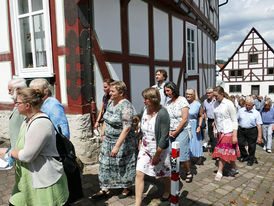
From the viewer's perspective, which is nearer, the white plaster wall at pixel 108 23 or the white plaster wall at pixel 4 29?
the white plaster wall at pixel 108 23

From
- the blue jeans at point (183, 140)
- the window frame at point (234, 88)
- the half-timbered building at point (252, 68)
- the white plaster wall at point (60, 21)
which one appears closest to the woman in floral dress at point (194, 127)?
the blue jeans at point (183, 140)

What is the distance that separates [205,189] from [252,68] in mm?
29061

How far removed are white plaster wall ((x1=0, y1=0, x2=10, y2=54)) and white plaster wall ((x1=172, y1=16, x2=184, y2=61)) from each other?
5.39 m

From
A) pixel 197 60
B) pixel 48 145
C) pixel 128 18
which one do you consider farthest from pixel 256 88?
pixel 48 145

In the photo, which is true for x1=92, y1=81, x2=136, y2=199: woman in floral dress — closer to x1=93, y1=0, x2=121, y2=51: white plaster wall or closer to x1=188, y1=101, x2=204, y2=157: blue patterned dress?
x1=188, y1=101, x2=204, y2=157: blue patterned dress

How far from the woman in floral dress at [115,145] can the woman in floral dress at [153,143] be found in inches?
10.4

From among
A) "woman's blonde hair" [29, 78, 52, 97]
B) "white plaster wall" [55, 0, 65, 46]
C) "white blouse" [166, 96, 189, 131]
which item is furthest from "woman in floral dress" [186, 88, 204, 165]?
"woman's blonde hair" [29, 78, 52, 97]

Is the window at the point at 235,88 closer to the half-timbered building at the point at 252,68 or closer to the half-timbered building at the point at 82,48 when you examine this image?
the half-timbered building at the point at 252,68

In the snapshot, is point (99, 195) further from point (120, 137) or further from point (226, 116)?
point (226, 116)

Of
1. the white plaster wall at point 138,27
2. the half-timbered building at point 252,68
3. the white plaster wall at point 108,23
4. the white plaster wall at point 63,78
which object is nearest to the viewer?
the white plaster wall at point 63,78

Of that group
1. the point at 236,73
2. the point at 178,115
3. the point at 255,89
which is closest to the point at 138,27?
the point at 178,115

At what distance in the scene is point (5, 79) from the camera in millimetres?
5938

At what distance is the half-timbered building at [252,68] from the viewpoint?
2748 centimetres

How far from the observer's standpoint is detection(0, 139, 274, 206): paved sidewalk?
3.24 metres
